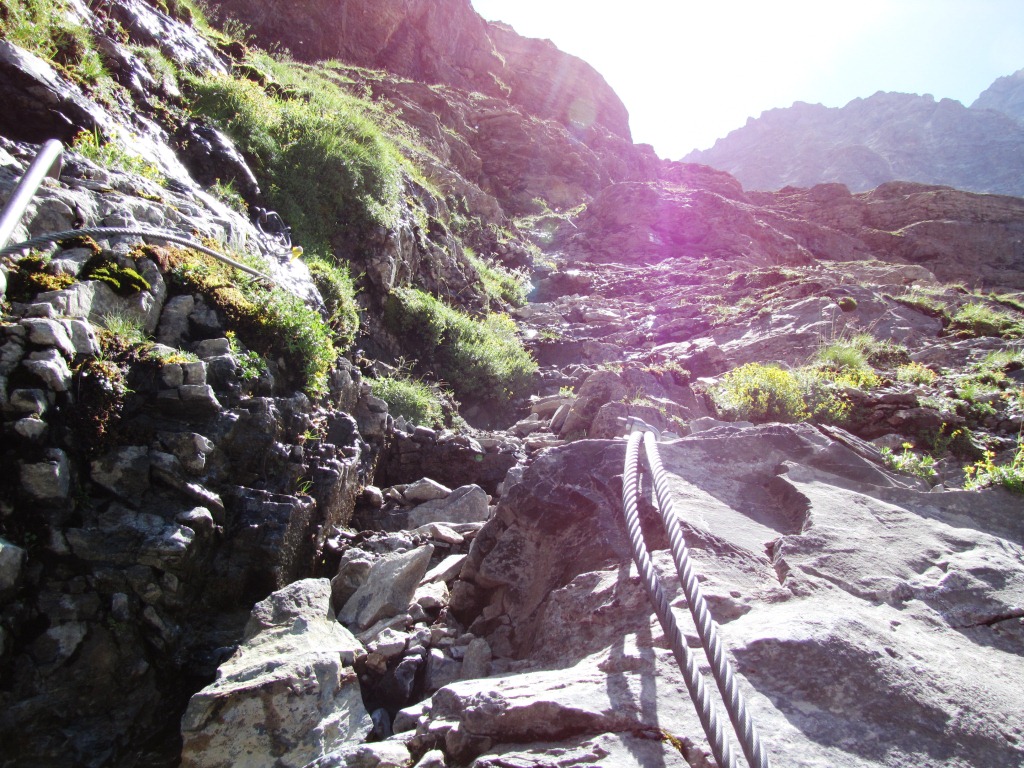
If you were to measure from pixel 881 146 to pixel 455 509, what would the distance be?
102 m

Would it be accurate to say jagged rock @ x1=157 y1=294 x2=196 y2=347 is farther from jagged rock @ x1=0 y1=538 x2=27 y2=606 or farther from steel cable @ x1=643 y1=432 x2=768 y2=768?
steel cable @ x1=643 y1=432 x2=768 y2=768

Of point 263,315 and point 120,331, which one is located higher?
point 263,315

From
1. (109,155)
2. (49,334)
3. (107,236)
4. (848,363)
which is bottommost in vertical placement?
(848,363)

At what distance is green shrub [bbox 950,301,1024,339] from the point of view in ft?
29.4

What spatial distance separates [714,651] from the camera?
1759 mm

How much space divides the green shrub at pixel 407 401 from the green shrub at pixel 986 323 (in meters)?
8.13

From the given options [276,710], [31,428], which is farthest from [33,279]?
[276,710]

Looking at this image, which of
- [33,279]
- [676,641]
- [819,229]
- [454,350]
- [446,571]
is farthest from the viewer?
[819,229]

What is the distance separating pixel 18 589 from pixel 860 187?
83.8 metres

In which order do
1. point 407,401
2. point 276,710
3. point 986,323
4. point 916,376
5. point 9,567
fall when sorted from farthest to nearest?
point 986,323
point 407,401
point 916,376
point 9,567
point 276,710

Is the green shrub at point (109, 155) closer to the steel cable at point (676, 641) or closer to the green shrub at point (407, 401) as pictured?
the green shrub at point (407, 401)

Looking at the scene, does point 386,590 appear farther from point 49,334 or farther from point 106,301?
point 106,301

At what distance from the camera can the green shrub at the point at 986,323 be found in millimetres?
8961

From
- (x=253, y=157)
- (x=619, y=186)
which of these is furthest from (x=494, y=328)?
(x=619, y=186)
